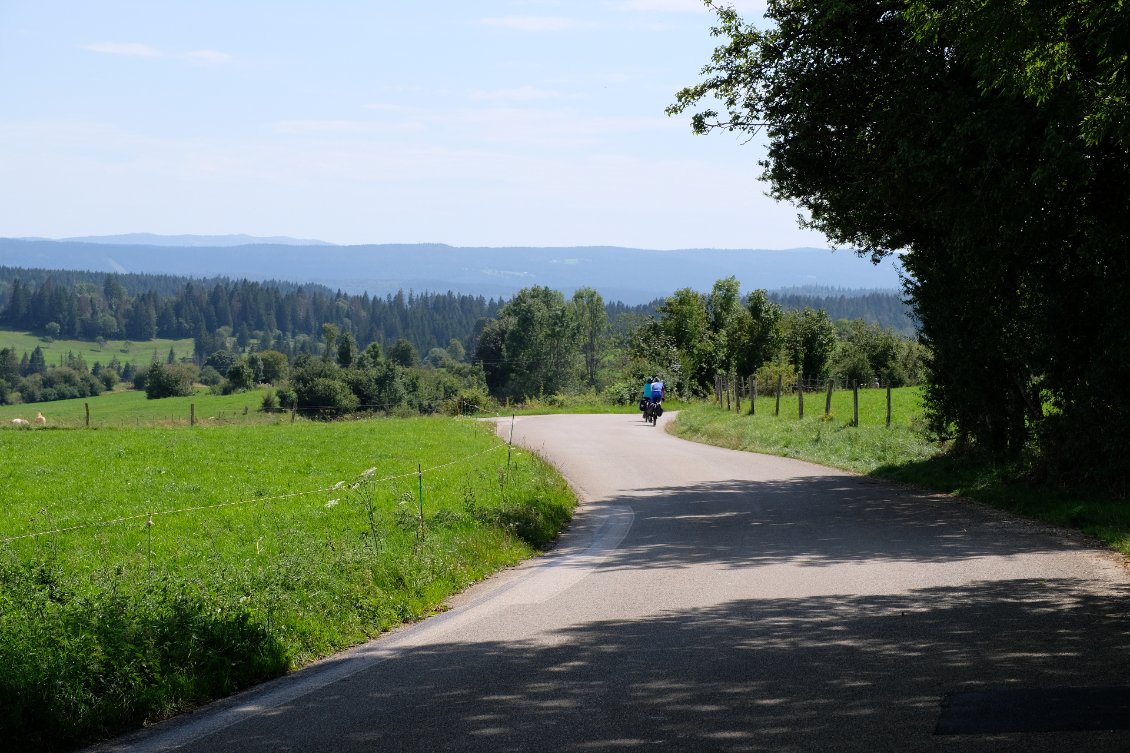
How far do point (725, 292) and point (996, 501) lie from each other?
7197 cm

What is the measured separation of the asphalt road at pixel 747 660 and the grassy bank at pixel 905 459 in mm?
1275

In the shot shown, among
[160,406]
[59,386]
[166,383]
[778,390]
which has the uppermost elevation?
[778,390]

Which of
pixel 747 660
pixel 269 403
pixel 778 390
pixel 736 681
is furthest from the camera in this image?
pixel 269 403

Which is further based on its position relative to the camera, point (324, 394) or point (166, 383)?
point (166, 383)

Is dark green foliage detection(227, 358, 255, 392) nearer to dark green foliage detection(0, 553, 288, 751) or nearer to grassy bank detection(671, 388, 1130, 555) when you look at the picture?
grassy bank detection(671, 388, 1130, 555)

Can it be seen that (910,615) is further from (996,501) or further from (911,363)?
(911,363)

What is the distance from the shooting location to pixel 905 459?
24.6m

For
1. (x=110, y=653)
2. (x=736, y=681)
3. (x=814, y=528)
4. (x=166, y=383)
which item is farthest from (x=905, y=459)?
(x=166, y=383)

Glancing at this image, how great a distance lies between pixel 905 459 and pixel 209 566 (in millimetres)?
17095

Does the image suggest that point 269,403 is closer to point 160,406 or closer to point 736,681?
point 160,406

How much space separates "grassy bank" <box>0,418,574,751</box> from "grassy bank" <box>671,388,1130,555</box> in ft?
23.4

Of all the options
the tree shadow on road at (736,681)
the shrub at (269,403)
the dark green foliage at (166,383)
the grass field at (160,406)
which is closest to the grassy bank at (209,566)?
the tree shadow on road at (736,681)

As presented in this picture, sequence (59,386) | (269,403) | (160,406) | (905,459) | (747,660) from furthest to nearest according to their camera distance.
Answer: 1. (59,386)
2. (160,406)
3. (269,403)
4. (905,459)
5. (747,660)

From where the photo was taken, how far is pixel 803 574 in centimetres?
1159
